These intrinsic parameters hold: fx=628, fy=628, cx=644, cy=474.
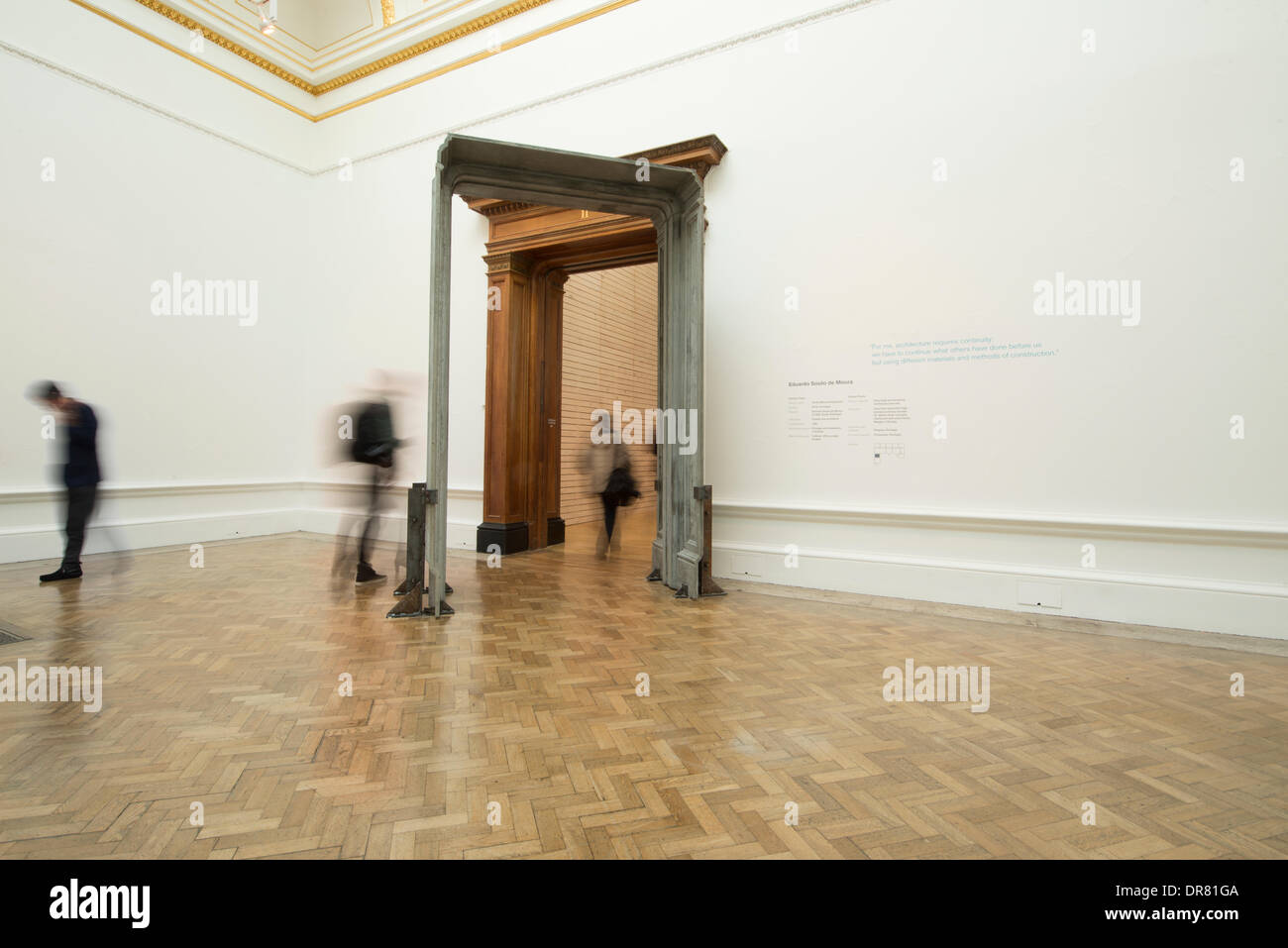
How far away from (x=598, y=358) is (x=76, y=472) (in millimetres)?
6728

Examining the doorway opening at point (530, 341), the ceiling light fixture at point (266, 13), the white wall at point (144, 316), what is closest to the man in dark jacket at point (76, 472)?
the white wall at point (144, 316)

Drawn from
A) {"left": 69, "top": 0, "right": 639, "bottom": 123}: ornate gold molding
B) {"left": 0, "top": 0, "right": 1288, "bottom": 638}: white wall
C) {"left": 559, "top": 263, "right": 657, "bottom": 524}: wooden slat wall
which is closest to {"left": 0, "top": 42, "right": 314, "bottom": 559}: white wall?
{"left": 0, "top": 0, "right": 1288, "bottom": 638}: white wall

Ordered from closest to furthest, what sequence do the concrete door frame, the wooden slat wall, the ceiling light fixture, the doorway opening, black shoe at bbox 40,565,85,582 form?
the concrete door frame → black shoe at bbox 40,565,85,582 → the doorway opening → the ceiling light fixture → the wooden slat wall

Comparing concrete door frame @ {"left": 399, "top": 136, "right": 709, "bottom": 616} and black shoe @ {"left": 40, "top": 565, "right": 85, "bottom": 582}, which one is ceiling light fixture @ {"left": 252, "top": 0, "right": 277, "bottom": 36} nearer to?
concrete door frame @ {"left": 399, "top": 136, "right": 709, "bottom": 616}

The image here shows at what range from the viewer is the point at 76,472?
5.40 meters

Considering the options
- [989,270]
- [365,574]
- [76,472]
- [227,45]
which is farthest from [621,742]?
[227,45]

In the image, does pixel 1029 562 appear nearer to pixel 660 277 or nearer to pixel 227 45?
pixel 660 277

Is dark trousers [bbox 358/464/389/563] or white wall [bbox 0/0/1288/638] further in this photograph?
dark trousers [bbox 358/464/389/563]

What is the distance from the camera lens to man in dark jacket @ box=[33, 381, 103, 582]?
5332 mm

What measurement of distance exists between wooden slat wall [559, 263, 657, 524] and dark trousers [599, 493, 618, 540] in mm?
1210

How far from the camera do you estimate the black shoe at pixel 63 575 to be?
5.27 metres

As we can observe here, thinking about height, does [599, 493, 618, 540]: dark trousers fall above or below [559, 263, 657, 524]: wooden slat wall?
below

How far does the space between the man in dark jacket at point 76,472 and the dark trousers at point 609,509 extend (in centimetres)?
461

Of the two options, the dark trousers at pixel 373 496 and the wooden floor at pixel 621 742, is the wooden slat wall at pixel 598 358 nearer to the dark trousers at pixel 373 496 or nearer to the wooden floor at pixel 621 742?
the dark trousers at pixel 373 496
